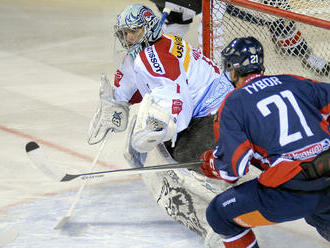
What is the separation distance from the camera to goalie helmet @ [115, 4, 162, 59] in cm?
281

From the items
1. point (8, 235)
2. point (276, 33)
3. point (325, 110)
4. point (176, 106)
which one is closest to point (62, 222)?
point (8, 235)

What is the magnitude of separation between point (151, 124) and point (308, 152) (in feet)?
2.62

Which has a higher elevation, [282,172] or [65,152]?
[282,172]

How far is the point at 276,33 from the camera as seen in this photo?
3.77 meters

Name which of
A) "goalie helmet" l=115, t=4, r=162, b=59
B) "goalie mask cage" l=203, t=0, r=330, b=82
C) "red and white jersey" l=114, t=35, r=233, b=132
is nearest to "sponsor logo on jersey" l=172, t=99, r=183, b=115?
"red and white jersey" l=114, t=35, r=233, b=132

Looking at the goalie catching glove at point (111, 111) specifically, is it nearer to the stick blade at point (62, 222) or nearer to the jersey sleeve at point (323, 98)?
the stick blade at point (62, 222)

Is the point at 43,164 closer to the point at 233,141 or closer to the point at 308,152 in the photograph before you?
the point at 233,141

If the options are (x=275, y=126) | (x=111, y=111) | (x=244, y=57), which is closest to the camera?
(x=275, y=126)

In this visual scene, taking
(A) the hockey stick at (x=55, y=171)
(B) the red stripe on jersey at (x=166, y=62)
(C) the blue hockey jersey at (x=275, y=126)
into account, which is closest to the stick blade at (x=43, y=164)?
(A) the hockey stick at (x=55, y=171)

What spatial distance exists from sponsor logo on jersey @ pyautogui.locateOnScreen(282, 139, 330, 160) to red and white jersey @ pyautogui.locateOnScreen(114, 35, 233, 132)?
73cm

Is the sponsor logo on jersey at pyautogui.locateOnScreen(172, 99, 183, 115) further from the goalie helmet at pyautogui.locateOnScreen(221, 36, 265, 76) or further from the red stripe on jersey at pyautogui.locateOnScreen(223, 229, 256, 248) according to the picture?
the red stripe on jersey at pyautogui.locateOnScreen(223, 229, 256, 248)

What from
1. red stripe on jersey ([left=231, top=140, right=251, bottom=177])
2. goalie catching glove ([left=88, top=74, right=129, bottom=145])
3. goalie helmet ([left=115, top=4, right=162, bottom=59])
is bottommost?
goalie catching glove ([left=88, top=74, right=129, bottom=145])

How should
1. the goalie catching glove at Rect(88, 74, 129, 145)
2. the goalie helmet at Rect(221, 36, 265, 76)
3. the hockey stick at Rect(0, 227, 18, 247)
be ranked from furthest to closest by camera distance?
1. the goalie catching glove at Rect(88, 74, 129, 145)
2. the hockey stick at Rect(0, 227, 18, 247)
3. the goalie helmet at Rect(221, 36, 265, 76)

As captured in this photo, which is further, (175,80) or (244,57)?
(175,80)
